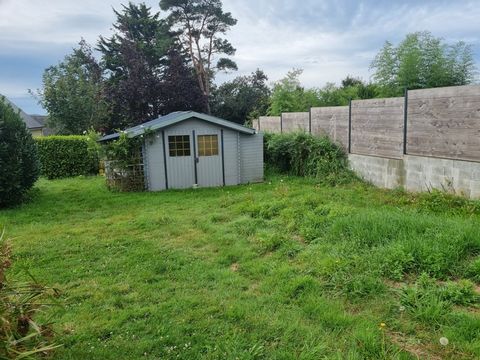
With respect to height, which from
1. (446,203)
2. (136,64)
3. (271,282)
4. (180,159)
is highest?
(136,64)

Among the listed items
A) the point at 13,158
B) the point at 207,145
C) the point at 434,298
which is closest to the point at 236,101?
the point at 207,145

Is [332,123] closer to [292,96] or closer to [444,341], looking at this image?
[292,96]

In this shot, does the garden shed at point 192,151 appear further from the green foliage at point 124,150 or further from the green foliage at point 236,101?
the green foliage at point 236,101

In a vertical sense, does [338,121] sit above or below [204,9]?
below

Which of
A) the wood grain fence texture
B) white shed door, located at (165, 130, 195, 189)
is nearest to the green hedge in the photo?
white shed door, located at (165, 130, 195, 189)

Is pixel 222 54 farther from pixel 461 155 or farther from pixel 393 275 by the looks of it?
pixel 393 275

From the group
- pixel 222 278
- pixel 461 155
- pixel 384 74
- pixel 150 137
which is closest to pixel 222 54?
pixel 384 74

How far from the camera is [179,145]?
31.7 feet

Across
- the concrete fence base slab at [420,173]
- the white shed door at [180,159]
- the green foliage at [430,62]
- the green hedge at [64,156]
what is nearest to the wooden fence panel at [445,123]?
the concrete fence base slab at [420,173]

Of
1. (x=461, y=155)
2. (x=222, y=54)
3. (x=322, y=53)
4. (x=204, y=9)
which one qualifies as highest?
(x=204, y=9)

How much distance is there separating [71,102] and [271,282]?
16243 millimetres

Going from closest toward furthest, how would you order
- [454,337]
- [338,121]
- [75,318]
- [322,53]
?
1. [454,337]
2. [75,318]
3. [338,121]
4. [322,53]

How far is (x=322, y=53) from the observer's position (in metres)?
14.7

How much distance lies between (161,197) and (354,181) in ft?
16.5
